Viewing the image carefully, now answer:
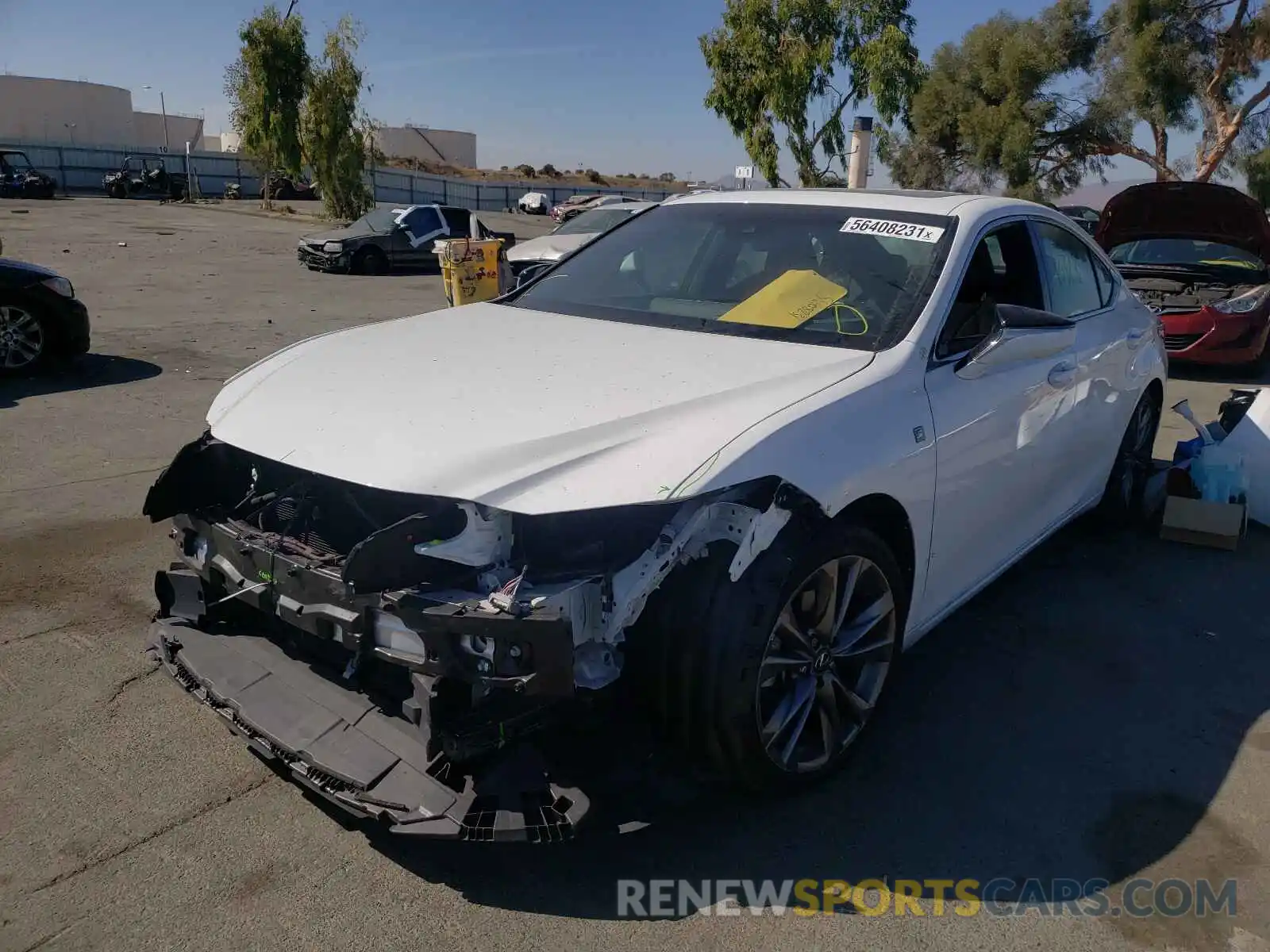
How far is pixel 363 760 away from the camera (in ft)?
8.28

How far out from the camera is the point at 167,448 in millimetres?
6742

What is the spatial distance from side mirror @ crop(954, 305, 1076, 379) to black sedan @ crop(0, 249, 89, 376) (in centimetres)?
830

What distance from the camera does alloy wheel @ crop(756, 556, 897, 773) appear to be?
2.85 meters

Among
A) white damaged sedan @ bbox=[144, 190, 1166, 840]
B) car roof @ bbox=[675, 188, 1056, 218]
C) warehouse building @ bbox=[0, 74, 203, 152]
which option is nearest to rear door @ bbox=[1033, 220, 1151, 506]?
car roof @ bbox=[675, 188, 1056, 218]

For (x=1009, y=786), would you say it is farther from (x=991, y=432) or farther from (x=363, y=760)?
(x=363, y=760)

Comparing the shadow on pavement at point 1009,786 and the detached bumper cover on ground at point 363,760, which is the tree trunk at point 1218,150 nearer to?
the shadow on pavement at point 1009,786

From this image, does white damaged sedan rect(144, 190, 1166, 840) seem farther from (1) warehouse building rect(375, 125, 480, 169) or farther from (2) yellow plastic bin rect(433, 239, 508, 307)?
(1) warehouse building rect(375, 125, 480, 169)

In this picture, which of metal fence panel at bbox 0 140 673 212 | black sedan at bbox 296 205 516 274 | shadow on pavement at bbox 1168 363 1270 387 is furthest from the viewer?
metal fence panel at bbox 0 140 673 212

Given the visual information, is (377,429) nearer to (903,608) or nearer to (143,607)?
(903,608)

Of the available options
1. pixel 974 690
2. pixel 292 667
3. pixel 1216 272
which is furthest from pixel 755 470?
pixel 1216 272

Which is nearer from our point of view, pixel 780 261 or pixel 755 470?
pixel 755 470

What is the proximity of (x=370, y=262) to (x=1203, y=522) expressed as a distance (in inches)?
714

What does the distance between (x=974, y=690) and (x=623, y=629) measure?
186 cm

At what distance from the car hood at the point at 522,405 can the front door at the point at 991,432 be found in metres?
0.45
